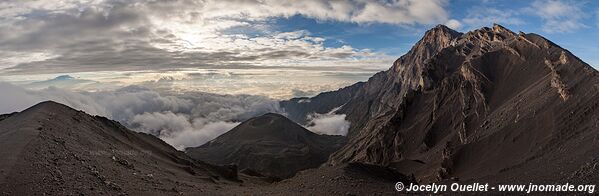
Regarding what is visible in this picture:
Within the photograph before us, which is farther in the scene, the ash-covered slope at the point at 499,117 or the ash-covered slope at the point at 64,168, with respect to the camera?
the ash-covered slope at the point at 499,117

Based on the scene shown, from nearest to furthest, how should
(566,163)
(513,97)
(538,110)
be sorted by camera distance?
1. (566,163)
2. (538,110)
3. (513,97)

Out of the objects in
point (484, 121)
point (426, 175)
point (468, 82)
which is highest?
point (468, 82)

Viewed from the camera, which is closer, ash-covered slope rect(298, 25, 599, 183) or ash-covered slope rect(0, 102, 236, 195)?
ash-covered slope rect(0, 102, 236, 195)

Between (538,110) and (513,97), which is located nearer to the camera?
(538,110)

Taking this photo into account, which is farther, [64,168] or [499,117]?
[499,117]

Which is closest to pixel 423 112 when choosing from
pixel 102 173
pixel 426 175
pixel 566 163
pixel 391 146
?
pixel 391 146

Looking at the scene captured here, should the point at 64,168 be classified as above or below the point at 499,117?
above

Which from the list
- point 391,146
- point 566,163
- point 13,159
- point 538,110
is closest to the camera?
point 13,159

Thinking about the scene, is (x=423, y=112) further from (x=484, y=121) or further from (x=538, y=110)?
(x=538, y=110)
